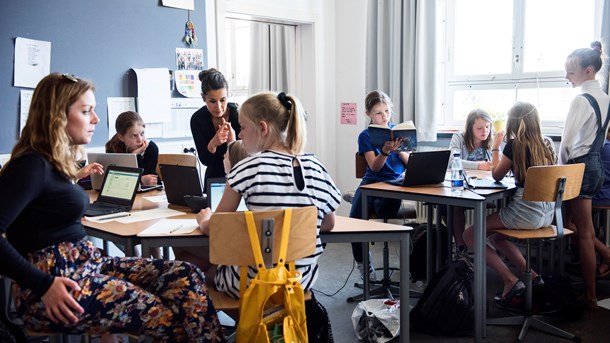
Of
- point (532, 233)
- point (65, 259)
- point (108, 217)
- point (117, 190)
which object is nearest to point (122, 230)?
point (108, 217)

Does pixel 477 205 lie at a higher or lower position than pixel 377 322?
higher

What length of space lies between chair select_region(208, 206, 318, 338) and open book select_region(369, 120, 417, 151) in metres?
1.45

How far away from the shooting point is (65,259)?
1.89 m

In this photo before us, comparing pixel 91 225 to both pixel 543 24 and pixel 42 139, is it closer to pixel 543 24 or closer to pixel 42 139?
pixel 42 139

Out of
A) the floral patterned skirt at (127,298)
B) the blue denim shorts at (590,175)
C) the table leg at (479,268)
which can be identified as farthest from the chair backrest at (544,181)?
the floral patterned skirt at (127,298)

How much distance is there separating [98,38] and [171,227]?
7.21ft

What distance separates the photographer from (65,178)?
1893 mm

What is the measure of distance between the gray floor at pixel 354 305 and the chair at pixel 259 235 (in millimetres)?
1245

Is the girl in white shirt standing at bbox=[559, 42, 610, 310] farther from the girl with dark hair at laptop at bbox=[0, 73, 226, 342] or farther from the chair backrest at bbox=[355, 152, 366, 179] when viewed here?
the girl with dark hair at laptop at bbox=[0, 73, 226, 342]

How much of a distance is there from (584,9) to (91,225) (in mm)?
3830

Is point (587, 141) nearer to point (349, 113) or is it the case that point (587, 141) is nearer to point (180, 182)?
point (180, 182)

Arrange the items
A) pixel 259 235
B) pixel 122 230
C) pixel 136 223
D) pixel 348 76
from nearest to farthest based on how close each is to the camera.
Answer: pixel 259 235 < pixel 122 230 < pixel 136 223 < pixel 348 76

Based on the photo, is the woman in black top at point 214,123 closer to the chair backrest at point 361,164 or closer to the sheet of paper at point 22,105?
the chair backrest at point 361,164

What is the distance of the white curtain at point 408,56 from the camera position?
4.99m
